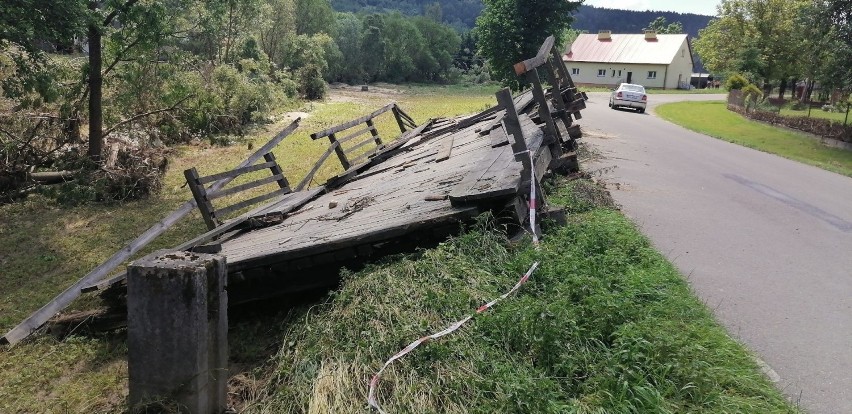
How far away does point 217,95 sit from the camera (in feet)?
66.5

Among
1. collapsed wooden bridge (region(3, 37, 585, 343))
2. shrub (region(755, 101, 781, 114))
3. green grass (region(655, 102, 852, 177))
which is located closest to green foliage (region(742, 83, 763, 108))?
shrub (region(755, 101, 781, 114))

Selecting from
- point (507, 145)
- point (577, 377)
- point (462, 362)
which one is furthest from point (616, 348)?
point (507, 145)

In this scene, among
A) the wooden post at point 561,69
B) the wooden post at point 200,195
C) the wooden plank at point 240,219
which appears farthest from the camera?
the wooden post at point 561,69

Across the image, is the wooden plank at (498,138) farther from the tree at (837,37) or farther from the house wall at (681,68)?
the house wall at (681,68)

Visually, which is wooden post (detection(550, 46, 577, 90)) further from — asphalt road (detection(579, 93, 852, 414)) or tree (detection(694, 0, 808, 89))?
tree (detection(694, 0, 808, 89))

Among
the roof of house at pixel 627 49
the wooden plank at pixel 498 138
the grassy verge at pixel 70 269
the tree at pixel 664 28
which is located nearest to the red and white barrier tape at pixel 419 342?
the grassy verge at pixel 70 269

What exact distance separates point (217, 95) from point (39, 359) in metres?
16.1

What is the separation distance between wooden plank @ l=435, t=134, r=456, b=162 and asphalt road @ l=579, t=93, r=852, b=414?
2.83 m

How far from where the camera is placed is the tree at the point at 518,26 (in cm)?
2917

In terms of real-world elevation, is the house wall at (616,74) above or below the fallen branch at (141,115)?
below

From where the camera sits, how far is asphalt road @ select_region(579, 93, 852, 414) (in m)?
4.56

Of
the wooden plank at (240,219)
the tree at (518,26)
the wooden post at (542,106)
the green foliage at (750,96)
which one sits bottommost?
the green foliage at (750,96)

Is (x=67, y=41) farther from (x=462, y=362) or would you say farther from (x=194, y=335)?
(x=462, y=362)

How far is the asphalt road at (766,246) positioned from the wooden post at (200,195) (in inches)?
234
